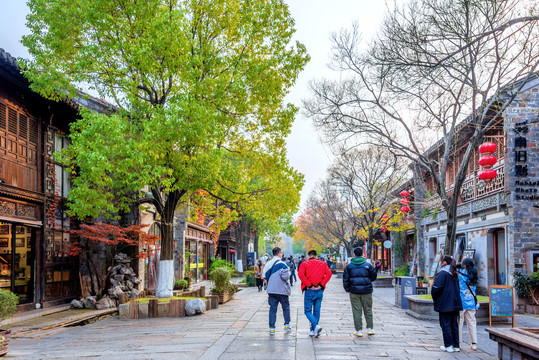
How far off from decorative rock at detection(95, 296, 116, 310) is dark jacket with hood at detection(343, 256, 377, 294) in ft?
33.7

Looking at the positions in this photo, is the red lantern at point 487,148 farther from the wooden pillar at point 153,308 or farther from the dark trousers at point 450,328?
the wooden pillar at point 153,308

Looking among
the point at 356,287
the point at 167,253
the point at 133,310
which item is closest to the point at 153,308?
the point at 133,310

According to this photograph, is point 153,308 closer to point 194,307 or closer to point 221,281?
point 194,307

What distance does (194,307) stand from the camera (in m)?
15.6

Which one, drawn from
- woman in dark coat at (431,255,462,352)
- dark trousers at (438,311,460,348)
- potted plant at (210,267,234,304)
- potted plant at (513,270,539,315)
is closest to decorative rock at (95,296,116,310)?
potted plant at (210,267,234,304)

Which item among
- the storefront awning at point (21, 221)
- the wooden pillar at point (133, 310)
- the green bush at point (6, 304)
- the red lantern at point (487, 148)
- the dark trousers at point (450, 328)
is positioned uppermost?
the red lantern at point (487, 148)

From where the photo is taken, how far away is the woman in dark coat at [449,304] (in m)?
9.68

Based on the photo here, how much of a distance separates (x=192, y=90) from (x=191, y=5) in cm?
320

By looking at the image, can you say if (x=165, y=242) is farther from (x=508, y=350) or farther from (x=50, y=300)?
(x=508, y=350)

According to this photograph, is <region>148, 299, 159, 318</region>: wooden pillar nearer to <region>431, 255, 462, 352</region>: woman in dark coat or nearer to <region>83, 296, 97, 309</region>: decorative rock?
<region>83, 296, 97, 309</region>: decorative rock

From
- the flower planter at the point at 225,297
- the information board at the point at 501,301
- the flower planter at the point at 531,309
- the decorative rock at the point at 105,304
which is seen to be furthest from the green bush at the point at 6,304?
the flower planter at the point at 531,309

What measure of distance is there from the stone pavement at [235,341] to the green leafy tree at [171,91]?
3.63 meters

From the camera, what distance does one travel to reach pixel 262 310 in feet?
55.4

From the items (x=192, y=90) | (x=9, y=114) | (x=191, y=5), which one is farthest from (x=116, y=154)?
(x=191, y=5)
